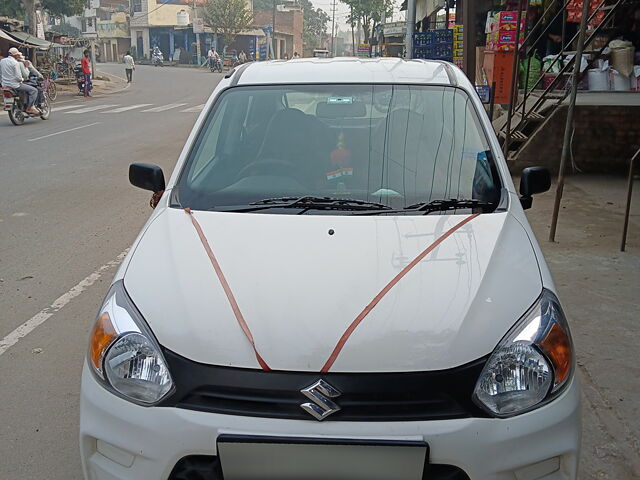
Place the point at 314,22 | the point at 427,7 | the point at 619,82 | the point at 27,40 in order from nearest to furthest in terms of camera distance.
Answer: the point at 619,82, the point at 427,7, the point at 27,40, the point at 314,22

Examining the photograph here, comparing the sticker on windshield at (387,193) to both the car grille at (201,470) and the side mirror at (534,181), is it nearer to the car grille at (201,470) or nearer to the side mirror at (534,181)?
the side mirror at (534,181)

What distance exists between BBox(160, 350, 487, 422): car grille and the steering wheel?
1413 mm

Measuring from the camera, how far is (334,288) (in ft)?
7.63

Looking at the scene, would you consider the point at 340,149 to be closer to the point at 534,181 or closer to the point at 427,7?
the point at 534,181

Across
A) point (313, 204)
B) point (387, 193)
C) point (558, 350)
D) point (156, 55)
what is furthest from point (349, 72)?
point (156, 55)

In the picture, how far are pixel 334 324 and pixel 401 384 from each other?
0.29 meters

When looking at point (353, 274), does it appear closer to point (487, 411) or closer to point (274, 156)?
point (487, 411)

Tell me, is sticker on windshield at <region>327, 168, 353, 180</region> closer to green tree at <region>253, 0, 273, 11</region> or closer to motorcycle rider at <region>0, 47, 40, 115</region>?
motorcycle rider at <region>0, 47, 40, 115</region>

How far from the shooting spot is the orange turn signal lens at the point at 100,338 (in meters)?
2.30

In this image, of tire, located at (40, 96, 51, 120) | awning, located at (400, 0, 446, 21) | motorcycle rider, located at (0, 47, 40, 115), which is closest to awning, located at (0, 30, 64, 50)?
tire, located at (40, 96, 51, 120)

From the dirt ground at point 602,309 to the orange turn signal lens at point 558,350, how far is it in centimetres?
101

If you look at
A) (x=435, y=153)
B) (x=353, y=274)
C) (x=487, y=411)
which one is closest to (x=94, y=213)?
(x=435, y=153)

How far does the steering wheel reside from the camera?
3.30 metres

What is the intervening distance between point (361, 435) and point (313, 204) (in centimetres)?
127
